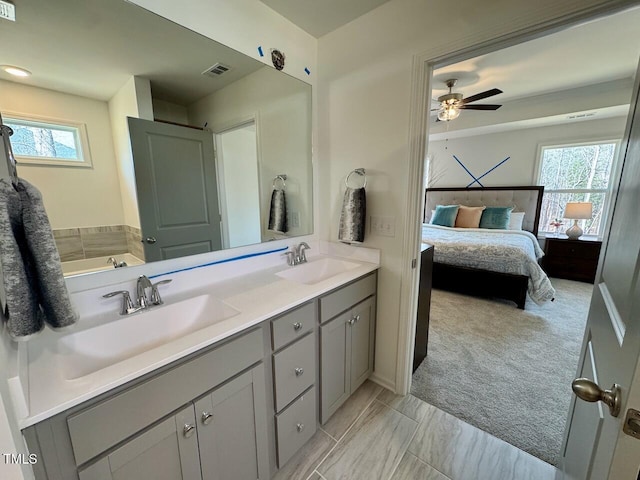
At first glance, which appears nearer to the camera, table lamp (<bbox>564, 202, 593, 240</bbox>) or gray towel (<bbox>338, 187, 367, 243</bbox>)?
gray towel (<bbox>338, 187, 367, 243</bbox>)

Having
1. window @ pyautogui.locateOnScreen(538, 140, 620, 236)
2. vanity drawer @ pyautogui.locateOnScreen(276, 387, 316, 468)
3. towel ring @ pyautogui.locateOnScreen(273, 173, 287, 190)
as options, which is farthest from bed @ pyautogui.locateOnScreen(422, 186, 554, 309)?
vanity drawer @ pyautogui.locateOnScreen(276, 387, 316, 468)

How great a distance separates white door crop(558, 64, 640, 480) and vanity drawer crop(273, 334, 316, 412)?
1.01m

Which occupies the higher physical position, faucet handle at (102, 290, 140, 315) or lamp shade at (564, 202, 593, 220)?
lamp shade at (564, 202, 593, 220)

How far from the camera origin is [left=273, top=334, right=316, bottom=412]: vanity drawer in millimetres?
1211

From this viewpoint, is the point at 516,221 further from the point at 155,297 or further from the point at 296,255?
the point at 155,297

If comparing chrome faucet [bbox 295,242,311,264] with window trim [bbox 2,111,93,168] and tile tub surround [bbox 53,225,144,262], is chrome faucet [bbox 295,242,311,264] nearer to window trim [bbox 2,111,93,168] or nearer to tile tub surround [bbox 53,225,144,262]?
tile tub surround [bbox 53,225,144,262]

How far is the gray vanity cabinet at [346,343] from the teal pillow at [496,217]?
3.52 meters

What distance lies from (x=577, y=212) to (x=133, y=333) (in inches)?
209

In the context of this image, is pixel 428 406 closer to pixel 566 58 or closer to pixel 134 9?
pixel 134 9

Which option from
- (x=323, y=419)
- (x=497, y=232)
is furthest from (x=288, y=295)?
(x=497, y=232)

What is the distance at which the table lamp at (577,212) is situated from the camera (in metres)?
3.77

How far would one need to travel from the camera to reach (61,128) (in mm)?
1027

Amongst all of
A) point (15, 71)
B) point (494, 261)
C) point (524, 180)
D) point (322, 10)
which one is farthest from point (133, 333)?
point (524, 180)

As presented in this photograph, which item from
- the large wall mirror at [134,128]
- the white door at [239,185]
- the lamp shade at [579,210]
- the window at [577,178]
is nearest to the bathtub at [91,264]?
the large wall mirror at [134,128]
